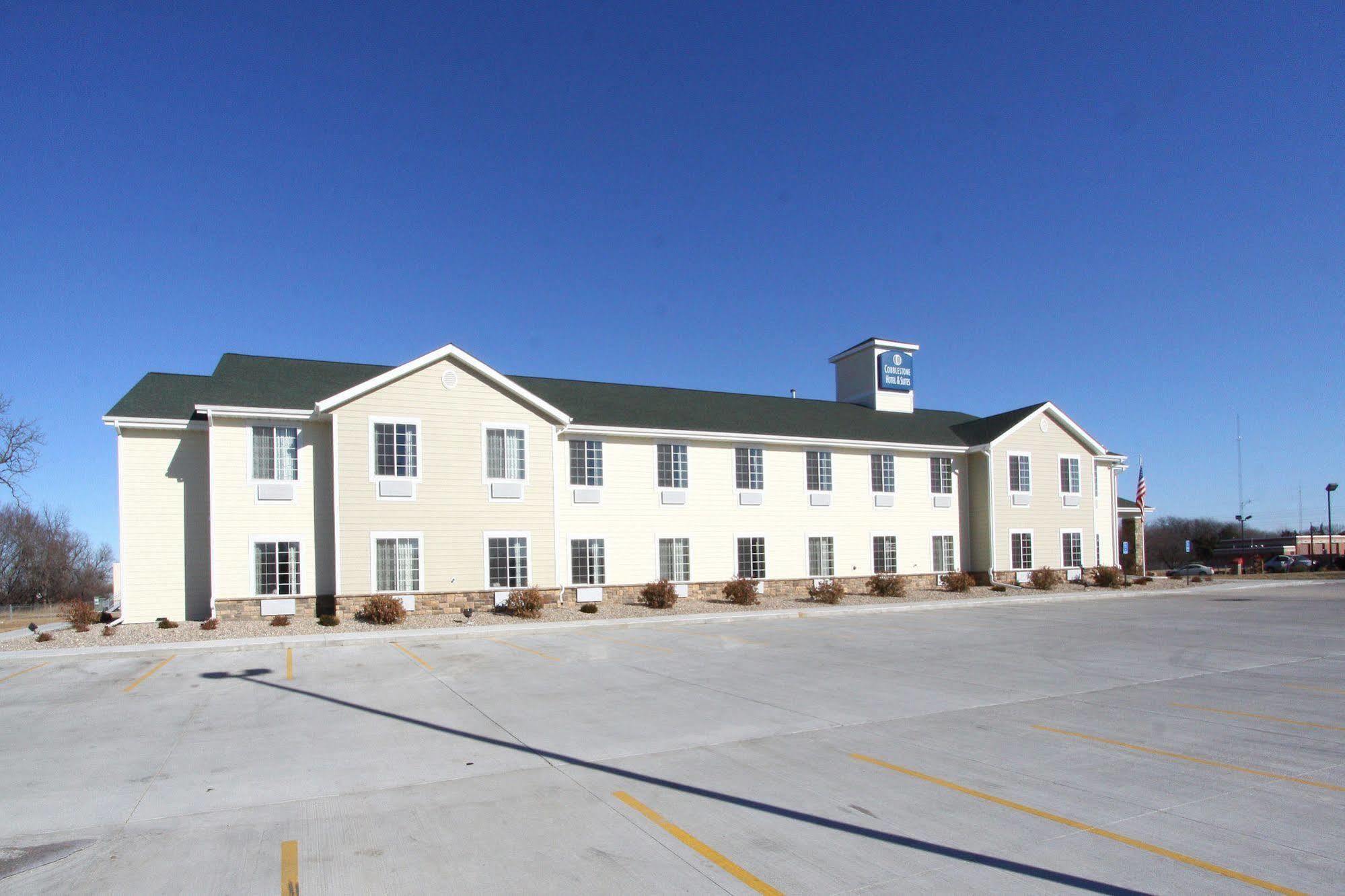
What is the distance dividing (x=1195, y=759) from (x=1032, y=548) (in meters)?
26.7

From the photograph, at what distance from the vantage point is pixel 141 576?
2170cm

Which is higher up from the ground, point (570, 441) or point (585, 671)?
point (570, 441)

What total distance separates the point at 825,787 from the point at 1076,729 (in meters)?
3.72

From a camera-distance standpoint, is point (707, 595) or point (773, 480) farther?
point (773, 480)

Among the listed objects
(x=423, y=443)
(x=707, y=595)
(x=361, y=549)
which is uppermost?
(x=423, y=443)

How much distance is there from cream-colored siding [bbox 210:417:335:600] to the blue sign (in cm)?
2251

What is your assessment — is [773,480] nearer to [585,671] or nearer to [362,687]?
[585,671]

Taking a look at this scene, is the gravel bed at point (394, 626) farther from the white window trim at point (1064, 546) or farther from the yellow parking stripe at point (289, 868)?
the yellow parking stripe at point (289, 868)

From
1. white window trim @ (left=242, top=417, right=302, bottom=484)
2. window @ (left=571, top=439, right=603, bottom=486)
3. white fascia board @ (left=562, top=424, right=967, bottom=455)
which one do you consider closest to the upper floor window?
white fascia board @ (left=562, top=424, right=967, bottom=455)

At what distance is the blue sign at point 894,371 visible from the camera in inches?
1388

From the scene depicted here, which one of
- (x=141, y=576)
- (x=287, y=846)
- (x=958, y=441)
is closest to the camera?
(x=287, y=846)

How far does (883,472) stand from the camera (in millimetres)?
30969

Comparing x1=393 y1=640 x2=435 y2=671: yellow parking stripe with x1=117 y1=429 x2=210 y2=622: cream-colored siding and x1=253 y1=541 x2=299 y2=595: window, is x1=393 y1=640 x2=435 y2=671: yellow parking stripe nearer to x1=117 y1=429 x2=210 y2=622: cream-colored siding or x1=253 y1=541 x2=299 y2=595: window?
x1=253 y1=541 x2=299 y2=595: window

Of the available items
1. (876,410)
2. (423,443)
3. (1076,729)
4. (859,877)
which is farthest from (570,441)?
(859,877)
